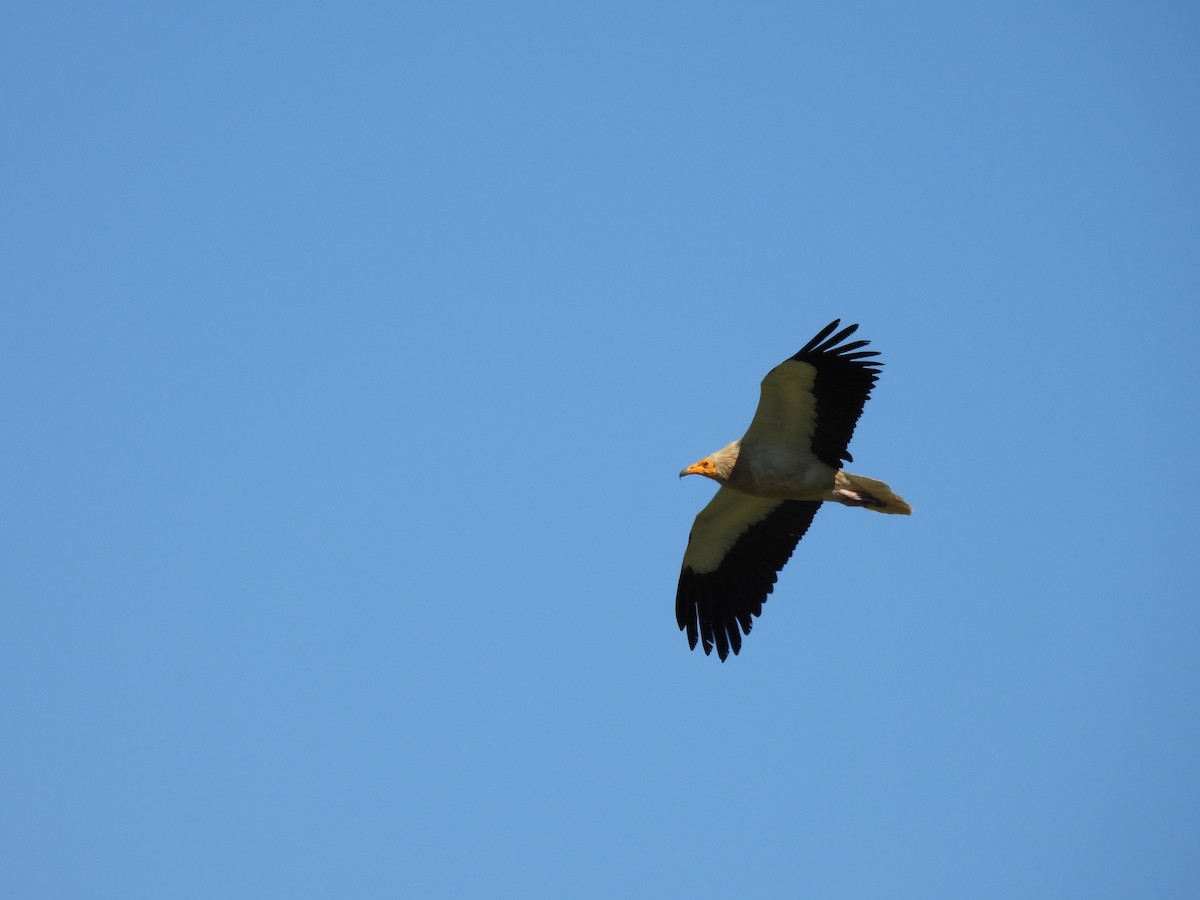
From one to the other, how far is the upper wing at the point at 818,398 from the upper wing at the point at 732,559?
3.93ft

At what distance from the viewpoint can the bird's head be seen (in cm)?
1435

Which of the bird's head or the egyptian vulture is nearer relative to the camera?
the egyptian vulture

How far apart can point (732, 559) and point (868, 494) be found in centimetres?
210

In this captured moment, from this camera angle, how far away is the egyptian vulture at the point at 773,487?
13.6 m

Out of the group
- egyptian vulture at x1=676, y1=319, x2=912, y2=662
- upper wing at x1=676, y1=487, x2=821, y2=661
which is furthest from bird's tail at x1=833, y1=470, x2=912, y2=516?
upper wing at x1=676, y1=487, x2=821, y2=661

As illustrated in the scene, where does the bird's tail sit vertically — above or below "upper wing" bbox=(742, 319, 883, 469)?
below

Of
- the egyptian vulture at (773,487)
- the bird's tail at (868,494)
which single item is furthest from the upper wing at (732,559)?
the bird's tail at (868,494)

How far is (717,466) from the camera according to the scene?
1438cm

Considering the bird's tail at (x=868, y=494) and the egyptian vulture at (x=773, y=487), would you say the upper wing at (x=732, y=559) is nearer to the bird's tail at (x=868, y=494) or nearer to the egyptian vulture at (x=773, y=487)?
the egyptian vulture at (x=773, y=487)

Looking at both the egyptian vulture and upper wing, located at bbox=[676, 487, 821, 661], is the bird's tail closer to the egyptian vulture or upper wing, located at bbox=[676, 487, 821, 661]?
the egyptian vulture

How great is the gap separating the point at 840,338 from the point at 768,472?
1555mm

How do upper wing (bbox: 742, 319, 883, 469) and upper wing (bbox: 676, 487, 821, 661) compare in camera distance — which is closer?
upper wing (bbox: 742, 319, 883, 469)

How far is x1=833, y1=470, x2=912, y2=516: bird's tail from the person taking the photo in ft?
45.5

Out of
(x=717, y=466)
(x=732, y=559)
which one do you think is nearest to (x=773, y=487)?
(x=717, y=466)
